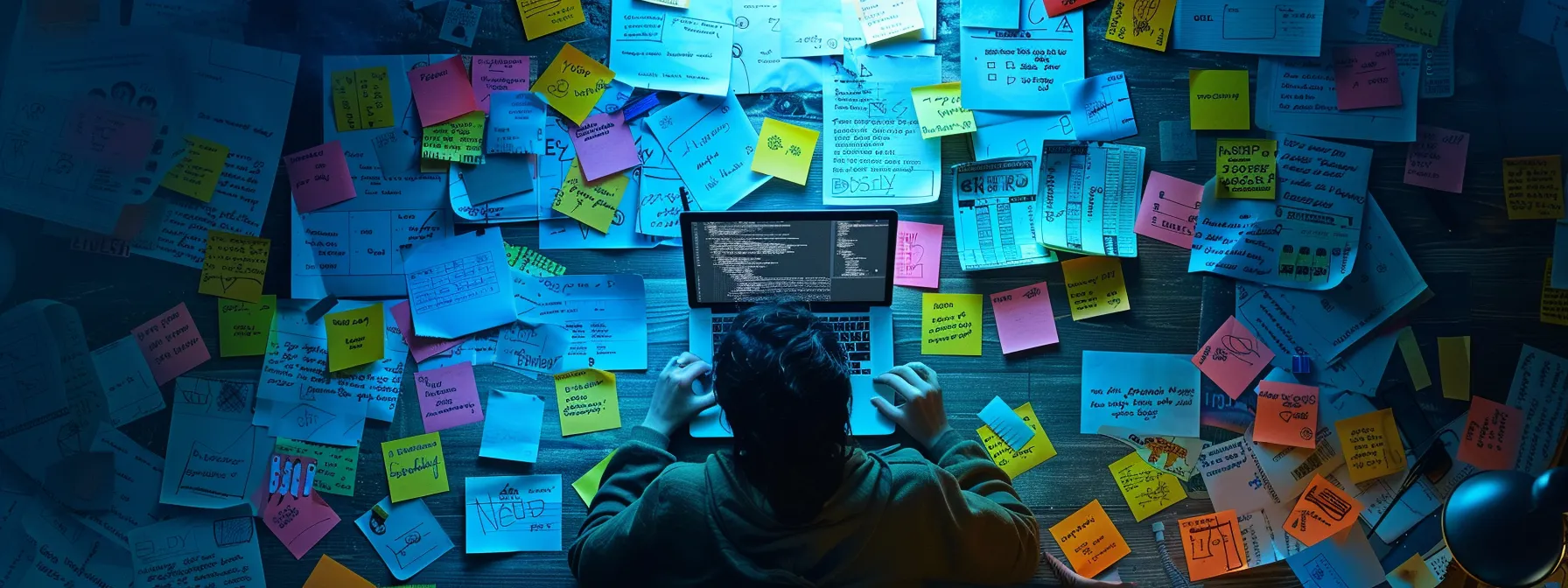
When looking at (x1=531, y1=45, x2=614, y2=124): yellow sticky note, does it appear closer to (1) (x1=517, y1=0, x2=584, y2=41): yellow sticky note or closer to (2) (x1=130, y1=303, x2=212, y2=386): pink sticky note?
(1) (x1=517, y1=0, x2=584, y2=41): yellow sticky note

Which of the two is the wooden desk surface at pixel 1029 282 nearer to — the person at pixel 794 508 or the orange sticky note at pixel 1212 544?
the orange sticky note at pixel 1212 544

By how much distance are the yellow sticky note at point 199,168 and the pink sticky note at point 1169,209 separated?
1.56m

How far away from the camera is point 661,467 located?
1.38 meters

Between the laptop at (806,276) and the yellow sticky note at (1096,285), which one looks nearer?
the laptop at (806,276)

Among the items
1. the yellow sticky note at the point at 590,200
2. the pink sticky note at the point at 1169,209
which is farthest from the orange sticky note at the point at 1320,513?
the yellow sticky note at the point at 590,200

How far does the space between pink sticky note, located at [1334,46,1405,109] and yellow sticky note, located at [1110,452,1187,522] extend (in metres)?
0.70

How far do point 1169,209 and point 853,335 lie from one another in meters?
0.58

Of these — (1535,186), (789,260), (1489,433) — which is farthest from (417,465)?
(1535,186)

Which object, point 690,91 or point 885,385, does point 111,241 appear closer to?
point 690,91

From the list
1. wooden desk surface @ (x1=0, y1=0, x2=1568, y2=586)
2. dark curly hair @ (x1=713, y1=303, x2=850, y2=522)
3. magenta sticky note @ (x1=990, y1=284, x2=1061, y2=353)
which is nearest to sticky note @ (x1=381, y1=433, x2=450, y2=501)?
wooden desk surface @ (x1=0, y1=0, x2=1568, y2=586)

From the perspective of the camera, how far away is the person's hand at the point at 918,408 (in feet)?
4.70

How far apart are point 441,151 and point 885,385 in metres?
0.85

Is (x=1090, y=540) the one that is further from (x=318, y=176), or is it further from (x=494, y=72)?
(x=318, y=176)

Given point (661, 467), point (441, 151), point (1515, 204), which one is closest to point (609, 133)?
point (441, 151)
